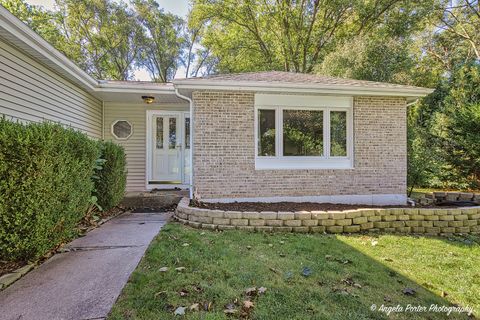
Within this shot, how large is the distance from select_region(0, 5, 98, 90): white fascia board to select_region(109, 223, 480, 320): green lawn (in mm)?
3634

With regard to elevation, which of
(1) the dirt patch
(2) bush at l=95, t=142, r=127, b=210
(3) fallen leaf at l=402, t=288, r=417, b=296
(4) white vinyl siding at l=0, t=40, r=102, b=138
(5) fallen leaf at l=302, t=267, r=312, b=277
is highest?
(4) white vinyl siding at l=0, t=40, r=102, b=138

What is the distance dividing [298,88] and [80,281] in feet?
17.6

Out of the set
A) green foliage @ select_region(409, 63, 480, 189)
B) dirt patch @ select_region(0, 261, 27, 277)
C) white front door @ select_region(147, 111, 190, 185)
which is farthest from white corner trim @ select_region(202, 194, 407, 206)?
dirt patch @ select_region(0, 261, 27, 277)

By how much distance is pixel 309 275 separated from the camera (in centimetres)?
295

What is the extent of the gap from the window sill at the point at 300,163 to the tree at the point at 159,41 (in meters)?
18.7

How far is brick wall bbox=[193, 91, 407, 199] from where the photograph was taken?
19.9 feet

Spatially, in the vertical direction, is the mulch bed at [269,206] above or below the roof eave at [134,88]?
below

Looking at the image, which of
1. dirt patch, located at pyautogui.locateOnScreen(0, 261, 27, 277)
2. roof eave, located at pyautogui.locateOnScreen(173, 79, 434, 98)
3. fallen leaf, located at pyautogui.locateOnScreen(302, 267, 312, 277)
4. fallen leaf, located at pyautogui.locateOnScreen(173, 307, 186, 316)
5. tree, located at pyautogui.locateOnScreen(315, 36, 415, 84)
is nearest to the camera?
fallen leaf, located at pyautogui.locateOnScreen(173, 307, 186, 316)

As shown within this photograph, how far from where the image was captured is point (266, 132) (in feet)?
21.0

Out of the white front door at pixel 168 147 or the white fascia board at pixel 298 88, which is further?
the white front door at pixel 168 147

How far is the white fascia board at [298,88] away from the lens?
587 cm

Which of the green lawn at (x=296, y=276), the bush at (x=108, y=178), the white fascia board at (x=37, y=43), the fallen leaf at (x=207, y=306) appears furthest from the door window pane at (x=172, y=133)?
the fallen leaf at (x=207, y=306)

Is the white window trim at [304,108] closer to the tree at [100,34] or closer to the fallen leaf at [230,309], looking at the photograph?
the fallen leaf at [230,309]

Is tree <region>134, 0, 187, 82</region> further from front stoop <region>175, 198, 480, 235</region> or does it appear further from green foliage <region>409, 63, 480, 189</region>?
front stoop <region>175, 198, 480, 235</region>
